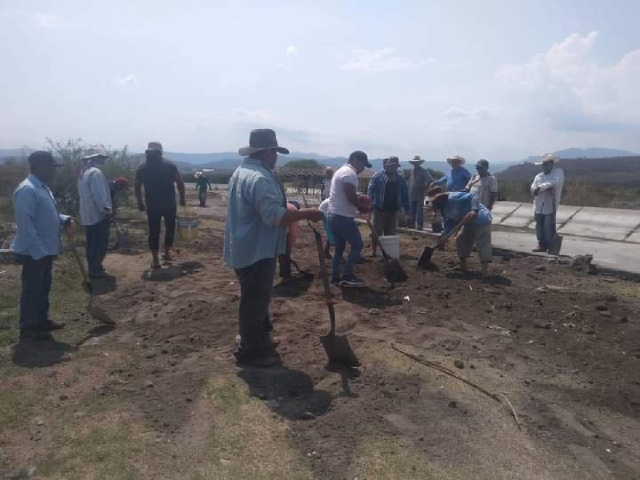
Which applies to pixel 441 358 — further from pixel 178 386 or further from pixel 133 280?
pixel 133 280

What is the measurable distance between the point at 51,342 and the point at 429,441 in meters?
3.88

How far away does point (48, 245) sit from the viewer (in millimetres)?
5789

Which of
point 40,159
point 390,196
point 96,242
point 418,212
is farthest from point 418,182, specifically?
point 40,159

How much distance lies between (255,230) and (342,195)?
2.67 metres

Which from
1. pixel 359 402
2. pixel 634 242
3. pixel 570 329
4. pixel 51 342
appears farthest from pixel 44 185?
pixel 634 242

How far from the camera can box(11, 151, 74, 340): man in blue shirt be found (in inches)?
222

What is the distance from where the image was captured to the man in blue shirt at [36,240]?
18.5 ft

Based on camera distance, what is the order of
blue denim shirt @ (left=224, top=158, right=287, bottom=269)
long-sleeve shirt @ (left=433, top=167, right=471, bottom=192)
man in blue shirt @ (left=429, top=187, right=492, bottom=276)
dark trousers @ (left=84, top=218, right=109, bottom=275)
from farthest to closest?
long-sleeve shirt @ (left=433, top=167, right=471, bottom=192) → man in blue shirt @ (left=429, top=187, right=492, bottom=276) → dark trousers @ (left=84, top=218, right=109, bottom=275) → blue denim shirt @ (left=224, top=158, right=287, bottom=269)

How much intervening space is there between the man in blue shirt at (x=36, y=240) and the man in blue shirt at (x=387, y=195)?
4.91 m

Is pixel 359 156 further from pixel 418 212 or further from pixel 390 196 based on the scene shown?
pixel 418 212

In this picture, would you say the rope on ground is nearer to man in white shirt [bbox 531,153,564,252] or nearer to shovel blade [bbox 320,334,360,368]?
shovel blade [bbox 320,334,360,368]

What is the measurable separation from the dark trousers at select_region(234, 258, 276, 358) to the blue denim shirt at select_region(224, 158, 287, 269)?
3.7 inches

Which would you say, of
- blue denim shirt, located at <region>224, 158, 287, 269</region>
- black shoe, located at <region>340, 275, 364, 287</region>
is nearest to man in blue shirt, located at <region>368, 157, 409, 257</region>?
black shoe, located at <region>340, 275, 364, 287</region>

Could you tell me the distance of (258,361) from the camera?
492cm
